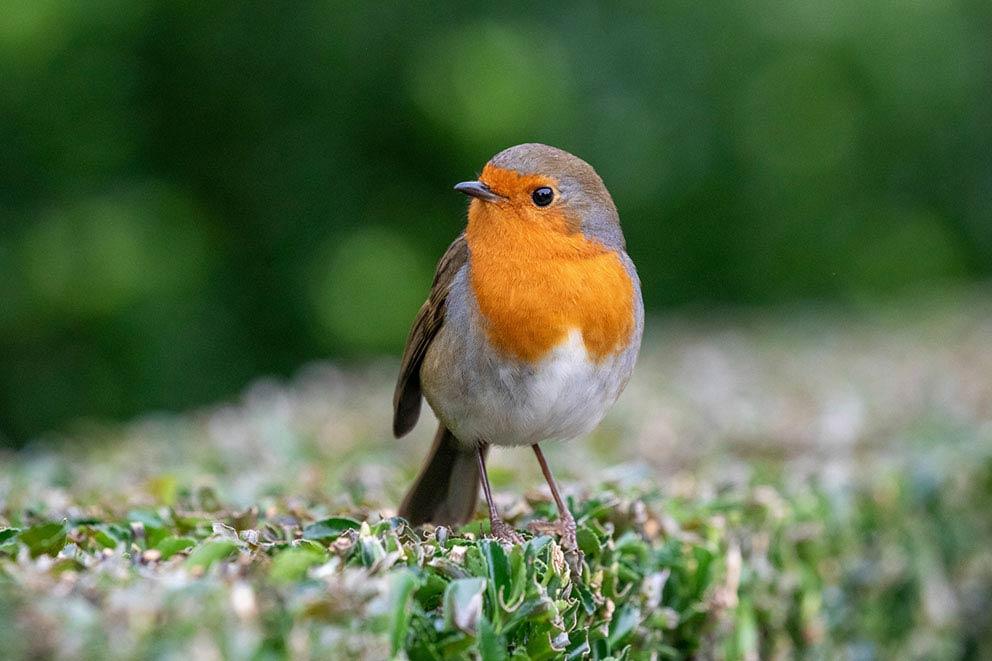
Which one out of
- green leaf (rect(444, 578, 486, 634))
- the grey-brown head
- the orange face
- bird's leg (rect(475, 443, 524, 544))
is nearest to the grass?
green leaf (rect(444, 578, 486, 634))

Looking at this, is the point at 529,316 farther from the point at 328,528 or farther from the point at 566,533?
the point at 328,528

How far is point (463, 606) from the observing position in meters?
2.42

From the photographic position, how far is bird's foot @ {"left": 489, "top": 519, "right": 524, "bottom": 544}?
2973 mm

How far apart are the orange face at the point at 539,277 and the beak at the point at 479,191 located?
0.01 m

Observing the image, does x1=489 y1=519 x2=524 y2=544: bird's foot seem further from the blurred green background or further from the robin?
the blurred green background

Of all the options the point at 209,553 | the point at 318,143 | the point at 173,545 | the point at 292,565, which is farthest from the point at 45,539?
the point at 318,143

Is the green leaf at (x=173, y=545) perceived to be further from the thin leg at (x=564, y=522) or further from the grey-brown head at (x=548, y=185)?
the grey-brown head at (x=548, y=185)

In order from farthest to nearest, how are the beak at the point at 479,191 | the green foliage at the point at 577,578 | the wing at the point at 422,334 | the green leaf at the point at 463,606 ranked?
the wing at the point at 422,334, the beak at the point at 479,191, the green leaf at the point at 463,606, the green foliage at the point at 577,578

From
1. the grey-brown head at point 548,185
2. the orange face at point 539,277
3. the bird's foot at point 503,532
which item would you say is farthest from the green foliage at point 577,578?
the grey-brown head at point 548,185

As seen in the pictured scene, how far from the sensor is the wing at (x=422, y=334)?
11.4 feet

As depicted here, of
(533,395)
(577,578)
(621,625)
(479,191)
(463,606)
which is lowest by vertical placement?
(621,625)

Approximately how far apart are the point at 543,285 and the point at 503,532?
1.88 feet

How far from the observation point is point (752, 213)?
887cm

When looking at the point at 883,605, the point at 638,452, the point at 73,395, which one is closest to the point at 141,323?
the point at 73,395
